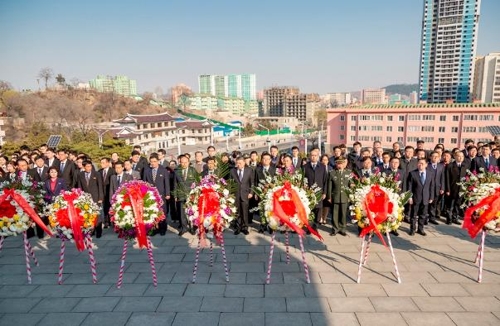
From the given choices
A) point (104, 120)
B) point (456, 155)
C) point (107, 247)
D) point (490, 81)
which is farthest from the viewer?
point (490, 81)

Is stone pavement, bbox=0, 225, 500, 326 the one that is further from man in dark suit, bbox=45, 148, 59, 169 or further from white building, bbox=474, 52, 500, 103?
white building, bbox=474, 52, 500, 103

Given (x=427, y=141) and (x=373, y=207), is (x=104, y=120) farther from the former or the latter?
(x=373, y=207)

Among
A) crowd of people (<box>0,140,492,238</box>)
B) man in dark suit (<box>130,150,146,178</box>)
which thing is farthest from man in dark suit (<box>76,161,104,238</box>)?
man in dark suit (<box>130,150,146,178</box>)

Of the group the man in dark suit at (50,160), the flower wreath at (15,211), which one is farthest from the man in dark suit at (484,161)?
the man in dark suit at (50,160)

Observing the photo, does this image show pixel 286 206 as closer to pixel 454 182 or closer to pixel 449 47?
pixel 454 182

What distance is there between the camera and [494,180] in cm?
641

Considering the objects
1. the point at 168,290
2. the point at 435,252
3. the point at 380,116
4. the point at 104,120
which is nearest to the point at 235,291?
the point at 168,290

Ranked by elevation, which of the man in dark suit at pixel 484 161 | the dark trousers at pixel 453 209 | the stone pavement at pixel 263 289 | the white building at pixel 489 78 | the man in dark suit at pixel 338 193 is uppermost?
the white building at pixel 489 78

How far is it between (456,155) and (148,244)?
8.38 metres

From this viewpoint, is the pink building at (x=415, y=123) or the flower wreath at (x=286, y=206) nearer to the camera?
the flower wreath at (x=286, y=206)

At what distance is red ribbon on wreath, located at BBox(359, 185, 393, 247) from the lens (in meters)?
5.83

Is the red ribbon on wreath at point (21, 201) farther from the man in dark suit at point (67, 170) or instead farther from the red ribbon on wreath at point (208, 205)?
the red ribbon on wreath at point (208, 205)

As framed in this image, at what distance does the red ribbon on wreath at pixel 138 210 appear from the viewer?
19.2 feet

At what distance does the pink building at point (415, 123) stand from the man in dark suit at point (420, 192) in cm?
4562
